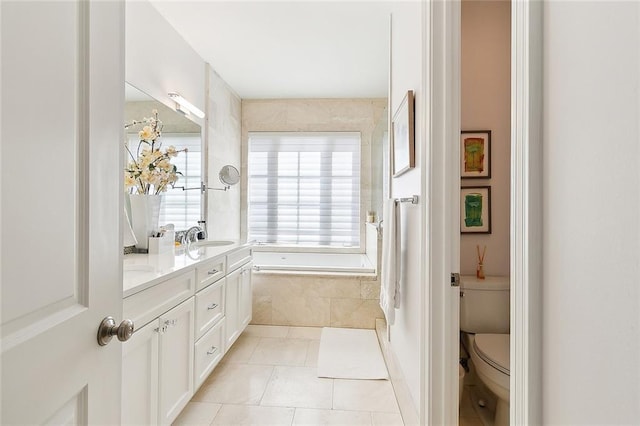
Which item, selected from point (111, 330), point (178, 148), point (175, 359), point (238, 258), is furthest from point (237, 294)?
point (111, 330)

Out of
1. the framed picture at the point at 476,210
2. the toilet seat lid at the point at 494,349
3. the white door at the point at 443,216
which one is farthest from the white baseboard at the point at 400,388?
the framed picture at the point at 476,210

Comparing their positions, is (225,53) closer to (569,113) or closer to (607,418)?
(569,113)

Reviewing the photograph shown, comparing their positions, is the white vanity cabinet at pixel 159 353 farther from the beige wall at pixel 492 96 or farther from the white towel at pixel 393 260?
the beige wall at pixel 492 96

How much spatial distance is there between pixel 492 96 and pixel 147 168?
2334 mm

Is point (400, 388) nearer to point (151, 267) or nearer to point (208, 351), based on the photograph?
point (208, 351)

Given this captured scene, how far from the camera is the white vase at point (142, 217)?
2049mm

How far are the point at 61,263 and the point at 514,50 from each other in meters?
0.92

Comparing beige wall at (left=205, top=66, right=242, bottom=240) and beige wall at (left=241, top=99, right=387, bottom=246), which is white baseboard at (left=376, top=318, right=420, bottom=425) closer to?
beige wall at (left=241, top=99, right=387, bottom=246)

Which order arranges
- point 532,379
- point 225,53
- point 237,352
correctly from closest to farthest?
1. point 532,379
2. point 237,352
3. point 225,53

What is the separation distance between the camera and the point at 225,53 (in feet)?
9.50

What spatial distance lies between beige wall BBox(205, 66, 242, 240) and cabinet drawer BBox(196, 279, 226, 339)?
3.96 feet

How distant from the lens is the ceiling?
7.28ft

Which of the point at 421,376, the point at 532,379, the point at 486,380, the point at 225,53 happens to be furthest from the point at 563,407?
the point at 225,53

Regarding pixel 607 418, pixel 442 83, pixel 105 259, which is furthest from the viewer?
pixel 442 83
